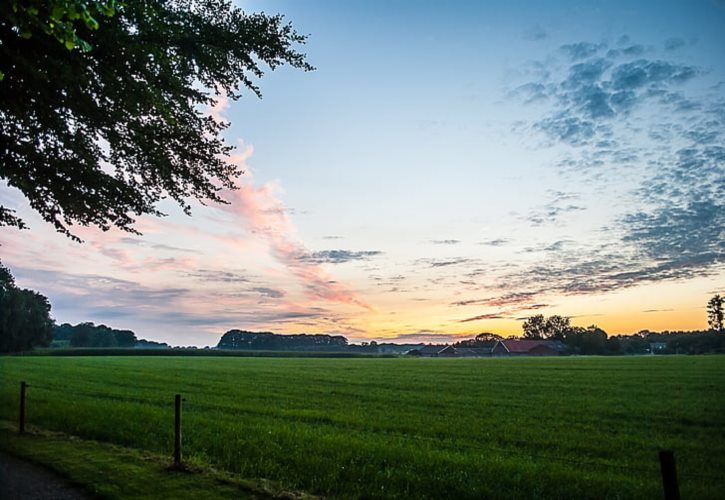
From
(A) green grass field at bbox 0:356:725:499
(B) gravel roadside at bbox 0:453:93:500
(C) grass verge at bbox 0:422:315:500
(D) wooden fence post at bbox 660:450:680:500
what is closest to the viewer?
(D) wooden fence post at bbox 660:450:680:500

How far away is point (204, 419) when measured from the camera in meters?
17.8

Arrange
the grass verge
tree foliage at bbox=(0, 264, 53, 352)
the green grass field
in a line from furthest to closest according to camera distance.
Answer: tree foliage at bbox=(0, 264, 53, 352) < the green grass field < the grass verge

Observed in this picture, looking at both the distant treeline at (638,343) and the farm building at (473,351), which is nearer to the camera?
the distant treeline at (638,343)

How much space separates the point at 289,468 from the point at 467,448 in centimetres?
554

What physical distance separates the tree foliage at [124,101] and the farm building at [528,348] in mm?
178292

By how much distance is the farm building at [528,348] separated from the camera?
576 feet

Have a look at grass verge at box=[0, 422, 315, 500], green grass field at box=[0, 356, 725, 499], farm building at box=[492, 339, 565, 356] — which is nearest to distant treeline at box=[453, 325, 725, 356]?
A: farm building at box=[492, 339, 565, 356]

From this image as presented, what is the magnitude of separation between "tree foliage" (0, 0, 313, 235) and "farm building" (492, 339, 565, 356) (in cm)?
17829

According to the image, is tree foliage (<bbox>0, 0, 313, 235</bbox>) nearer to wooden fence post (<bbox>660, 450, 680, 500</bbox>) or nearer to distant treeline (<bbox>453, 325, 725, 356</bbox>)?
wooden fence post (<bbox>660, 450, 680, 500</bbox>)

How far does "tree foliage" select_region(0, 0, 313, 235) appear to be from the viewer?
379 inches

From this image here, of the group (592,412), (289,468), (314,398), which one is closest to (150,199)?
(289,468)

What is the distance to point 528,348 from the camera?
18125 centimetres

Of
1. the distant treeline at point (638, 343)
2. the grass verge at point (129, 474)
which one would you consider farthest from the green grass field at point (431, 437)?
the distant treeline at point (638, 343)

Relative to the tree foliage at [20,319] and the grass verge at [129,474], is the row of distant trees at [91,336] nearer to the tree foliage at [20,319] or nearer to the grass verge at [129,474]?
the tree foliage at [20,319]
